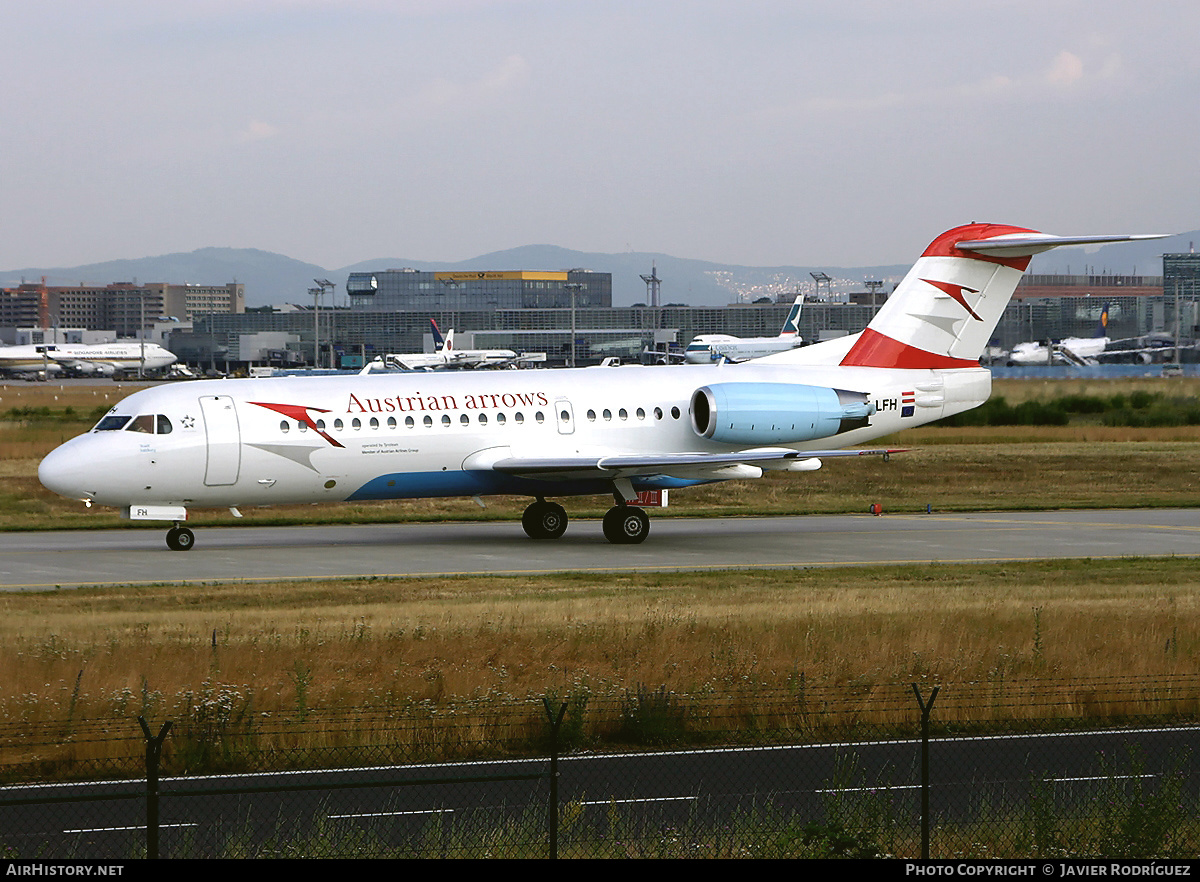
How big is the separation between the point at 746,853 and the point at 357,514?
97.0 feet

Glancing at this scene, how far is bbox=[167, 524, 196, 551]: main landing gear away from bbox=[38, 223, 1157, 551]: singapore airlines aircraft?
0.05m

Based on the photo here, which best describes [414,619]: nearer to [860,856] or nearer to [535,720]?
[535,720]

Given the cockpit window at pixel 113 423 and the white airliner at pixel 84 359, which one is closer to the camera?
the cockpit window at pixel 113 423

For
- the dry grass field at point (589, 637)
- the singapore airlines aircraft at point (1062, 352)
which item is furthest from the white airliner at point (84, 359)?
the dry grass field at point (589, 637)

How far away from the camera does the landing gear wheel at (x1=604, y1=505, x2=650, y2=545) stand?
3212cm

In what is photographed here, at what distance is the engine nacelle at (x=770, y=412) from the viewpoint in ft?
106

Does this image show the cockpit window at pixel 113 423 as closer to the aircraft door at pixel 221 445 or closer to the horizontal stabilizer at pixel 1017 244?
the aircraft door at pixel 221 445

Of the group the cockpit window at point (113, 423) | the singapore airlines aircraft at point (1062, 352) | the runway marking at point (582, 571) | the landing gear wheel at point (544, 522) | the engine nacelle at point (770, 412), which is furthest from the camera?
the singapore airlines aircraft at point (1062, 352)

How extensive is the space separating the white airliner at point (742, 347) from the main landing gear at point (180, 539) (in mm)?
106254

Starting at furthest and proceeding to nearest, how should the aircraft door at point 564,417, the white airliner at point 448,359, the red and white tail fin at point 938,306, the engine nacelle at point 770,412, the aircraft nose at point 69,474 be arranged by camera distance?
the white airliner at point 448,359, the red and white tail fin at point 938,306, the engine nacelle at point 770,412, the aircraft door at point 564,417, the aircraft nose at point 69,474

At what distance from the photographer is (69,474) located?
2842cm

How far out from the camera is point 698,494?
4412 cm

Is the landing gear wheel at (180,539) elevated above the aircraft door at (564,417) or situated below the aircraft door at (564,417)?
below

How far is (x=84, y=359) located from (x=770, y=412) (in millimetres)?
153396
